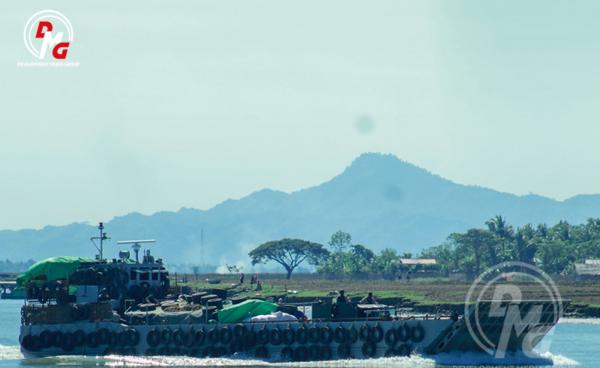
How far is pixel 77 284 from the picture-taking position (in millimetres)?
64438

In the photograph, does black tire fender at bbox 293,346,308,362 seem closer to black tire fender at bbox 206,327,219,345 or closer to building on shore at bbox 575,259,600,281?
black tire fender at bbox 206,327,219,345

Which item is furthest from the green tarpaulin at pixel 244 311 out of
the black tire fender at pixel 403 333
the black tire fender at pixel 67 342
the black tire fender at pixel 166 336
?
the black tire fender at pixel 67 342

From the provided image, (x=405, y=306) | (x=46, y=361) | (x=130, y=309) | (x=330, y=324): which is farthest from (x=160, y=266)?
(x=405, y=306)

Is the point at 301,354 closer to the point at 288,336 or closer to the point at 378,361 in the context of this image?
the point at 288,336

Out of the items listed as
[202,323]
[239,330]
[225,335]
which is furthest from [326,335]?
[202,323]

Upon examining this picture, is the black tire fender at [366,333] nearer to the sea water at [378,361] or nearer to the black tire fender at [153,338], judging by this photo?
the sea water at [378,361]

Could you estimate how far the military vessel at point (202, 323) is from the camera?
56.7 meters

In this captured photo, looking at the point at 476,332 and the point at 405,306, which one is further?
the point at 405,306

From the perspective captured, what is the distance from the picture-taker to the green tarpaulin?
60.3m

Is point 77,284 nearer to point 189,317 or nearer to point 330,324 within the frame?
point 189,317

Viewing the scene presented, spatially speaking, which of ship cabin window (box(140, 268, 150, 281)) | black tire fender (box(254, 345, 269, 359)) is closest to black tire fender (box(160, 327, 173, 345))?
Answer: black tire fender (box(254, 345, 269, 359))

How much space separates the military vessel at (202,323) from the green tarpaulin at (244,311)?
5cm

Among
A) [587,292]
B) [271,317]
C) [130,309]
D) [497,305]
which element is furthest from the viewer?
[587,292]

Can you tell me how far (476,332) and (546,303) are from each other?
3.72 metres
